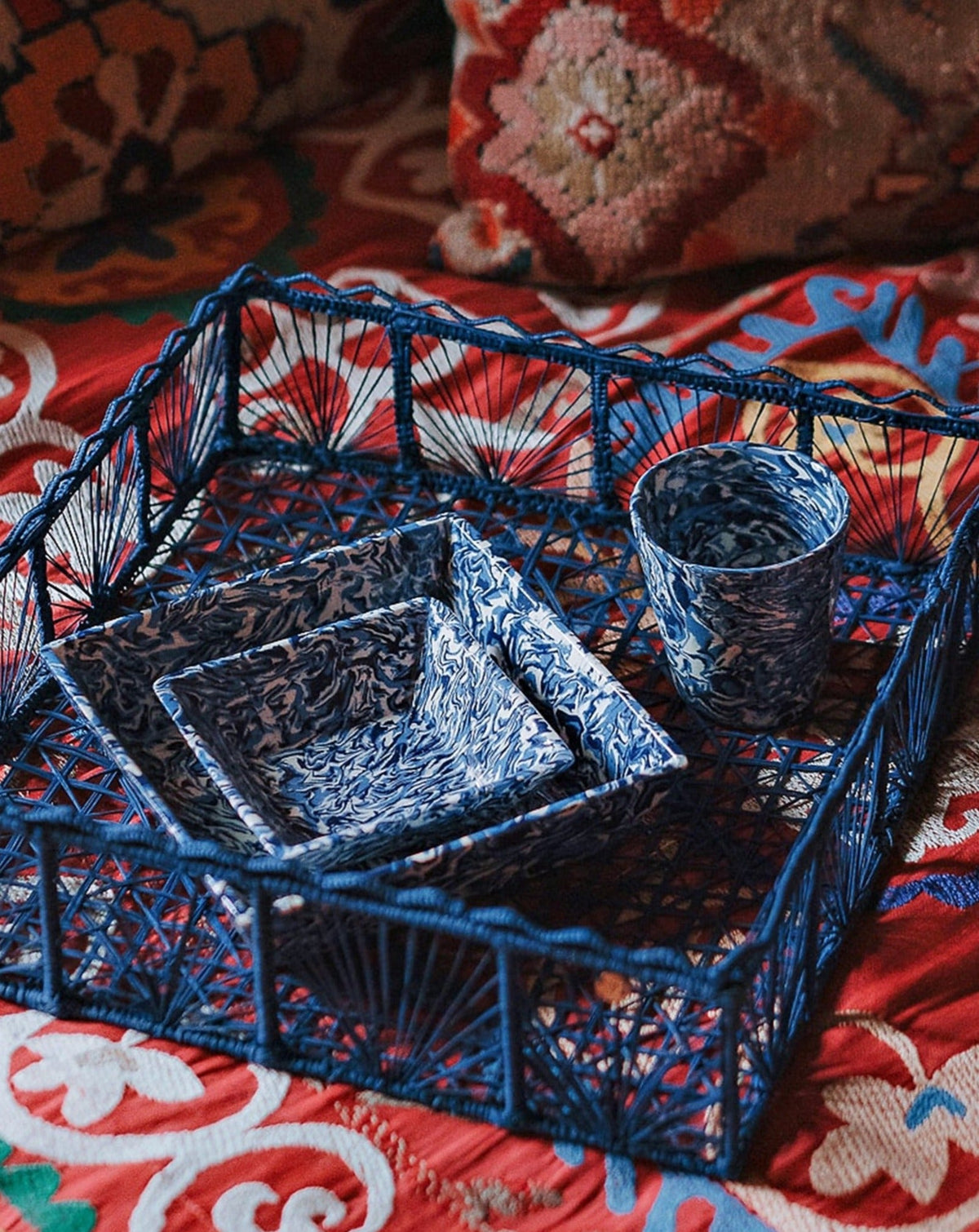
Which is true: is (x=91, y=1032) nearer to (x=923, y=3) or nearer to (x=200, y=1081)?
(x=200, y=1081)

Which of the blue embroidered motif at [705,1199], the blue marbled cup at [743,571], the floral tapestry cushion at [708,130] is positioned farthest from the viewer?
the floral tapestry cushion at [708,130]

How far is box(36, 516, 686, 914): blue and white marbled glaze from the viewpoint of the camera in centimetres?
66

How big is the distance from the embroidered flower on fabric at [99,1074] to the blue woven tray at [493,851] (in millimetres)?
10

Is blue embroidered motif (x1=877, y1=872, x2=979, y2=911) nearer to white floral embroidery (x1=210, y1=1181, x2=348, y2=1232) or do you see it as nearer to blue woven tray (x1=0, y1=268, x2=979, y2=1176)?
blue woven tray (x1=0, y1=268, x2=979, y2=1176)

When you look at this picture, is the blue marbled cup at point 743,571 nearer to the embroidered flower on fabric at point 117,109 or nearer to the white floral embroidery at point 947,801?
the white floral embroidery at point 947,801

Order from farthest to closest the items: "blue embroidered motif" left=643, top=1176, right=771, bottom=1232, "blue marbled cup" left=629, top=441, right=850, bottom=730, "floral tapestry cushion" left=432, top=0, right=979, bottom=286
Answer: "floral tapestry cushion" left=432, top=0, right=979, bottom=286 < "blue marbled cup" left=629, top=441, right=850, bottom=730 < "blue embroidered motif" left=643, top=1176, right=771, bottom=1232

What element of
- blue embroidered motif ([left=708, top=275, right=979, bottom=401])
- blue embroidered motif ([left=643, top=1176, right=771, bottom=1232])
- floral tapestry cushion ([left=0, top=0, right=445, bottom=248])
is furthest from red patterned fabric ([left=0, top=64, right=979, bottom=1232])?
floral tapestry cushion ([left=0, top=0, right=445, bottom=248])

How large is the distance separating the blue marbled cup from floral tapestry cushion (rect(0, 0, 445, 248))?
0.44m

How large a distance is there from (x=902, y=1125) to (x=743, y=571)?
21 cm

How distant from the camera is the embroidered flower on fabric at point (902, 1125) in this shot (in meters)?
0.62

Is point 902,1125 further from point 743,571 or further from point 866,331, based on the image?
point 866,331

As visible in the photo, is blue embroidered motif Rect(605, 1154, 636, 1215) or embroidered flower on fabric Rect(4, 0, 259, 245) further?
embroidered flower on fabric Rect(4, 0, 259, 245)


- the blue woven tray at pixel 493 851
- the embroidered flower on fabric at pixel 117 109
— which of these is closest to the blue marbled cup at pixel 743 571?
the blue woven tray at pixel 493 851

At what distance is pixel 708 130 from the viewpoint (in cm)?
96
